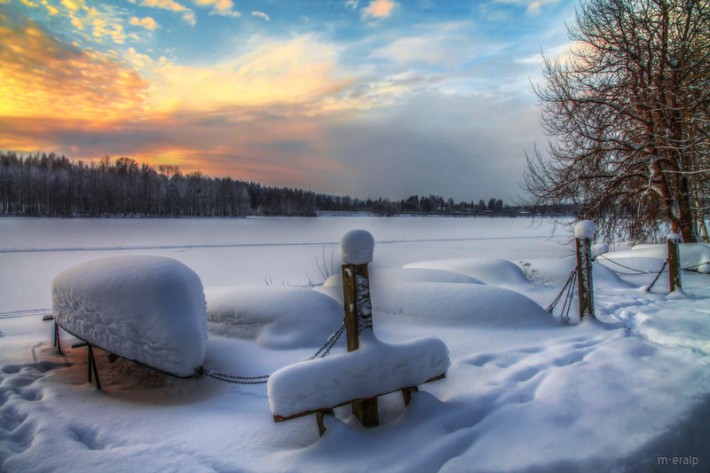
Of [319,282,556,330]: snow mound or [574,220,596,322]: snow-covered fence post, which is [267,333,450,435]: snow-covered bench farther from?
[574,220,596,322]: snow-covered fence post

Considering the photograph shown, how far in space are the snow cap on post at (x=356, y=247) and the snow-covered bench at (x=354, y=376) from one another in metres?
0.64

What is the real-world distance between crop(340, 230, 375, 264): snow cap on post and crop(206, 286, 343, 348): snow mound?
9.09ft

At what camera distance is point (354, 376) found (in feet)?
10.5

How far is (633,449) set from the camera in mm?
2863

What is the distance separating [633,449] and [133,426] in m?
3.97

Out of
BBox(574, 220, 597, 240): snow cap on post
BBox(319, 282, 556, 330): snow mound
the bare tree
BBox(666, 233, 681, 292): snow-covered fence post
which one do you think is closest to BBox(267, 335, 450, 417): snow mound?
BBox(319, 282, 556, 330): snow mound

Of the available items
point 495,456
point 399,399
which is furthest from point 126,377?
point 495,456

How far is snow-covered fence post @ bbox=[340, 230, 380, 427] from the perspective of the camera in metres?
3.31

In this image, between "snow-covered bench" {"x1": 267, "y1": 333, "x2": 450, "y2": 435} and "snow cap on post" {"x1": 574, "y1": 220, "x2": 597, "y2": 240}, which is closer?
"snow-covered bench" {"x1": 267, "y1": 333, "x2": 450, "y2": 435}

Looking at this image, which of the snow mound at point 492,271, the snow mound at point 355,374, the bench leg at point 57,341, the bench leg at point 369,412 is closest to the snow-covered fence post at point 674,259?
the snow mound at point 492,271

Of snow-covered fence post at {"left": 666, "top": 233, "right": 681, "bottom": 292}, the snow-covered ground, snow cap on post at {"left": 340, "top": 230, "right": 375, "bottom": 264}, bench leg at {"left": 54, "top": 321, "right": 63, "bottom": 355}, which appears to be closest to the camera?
the snow-covered ground

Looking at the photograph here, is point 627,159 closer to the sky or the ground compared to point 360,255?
closer to the sky

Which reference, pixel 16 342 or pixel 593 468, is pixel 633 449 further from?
pixel 16 342

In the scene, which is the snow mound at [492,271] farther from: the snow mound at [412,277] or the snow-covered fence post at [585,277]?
the snow-covered fence post at [585,277]
